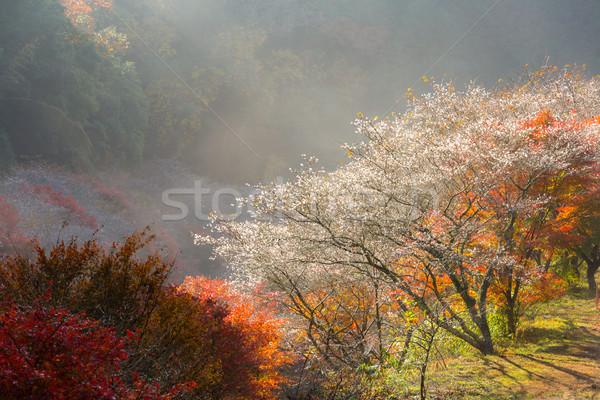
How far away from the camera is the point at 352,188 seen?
702 cm

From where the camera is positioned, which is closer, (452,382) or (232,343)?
(452,382)

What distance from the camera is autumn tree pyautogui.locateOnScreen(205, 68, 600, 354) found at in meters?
6.52

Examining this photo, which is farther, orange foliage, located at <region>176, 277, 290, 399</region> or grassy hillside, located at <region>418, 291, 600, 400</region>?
orange foliage, located at <region>176, 277, 290, 399</region>

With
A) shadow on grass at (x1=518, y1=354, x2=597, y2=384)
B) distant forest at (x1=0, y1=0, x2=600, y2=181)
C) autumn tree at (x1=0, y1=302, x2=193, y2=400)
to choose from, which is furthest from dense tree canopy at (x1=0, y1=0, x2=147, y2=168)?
shadow on grass at (x1=518, y1=354, x2=597, y2=384)

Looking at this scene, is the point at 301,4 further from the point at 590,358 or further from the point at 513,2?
the point at 590,358

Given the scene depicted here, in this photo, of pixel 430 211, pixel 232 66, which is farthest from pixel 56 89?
pixel 430 211

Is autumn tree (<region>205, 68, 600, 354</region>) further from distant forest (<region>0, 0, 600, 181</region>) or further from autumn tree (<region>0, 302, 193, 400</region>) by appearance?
distant forest (<region>0, 0, 600, 181</region>)

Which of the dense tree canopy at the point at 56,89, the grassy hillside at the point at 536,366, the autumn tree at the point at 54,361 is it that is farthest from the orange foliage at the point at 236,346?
the dense tree canopy at the point at 56,89

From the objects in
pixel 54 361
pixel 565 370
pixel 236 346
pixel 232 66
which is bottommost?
pixel 565 370

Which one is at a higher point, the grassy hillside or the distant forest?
the distant forest

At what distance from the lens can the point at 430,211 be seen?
274 inches

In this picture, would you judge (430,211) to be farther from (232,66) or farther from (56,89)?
(232,66)

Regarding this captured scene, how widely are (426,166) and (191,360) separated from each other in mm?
5371

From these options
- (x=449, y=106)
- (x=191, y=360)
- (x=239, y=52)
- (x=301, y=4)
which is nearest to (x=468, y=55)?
(x=301, y=4)
